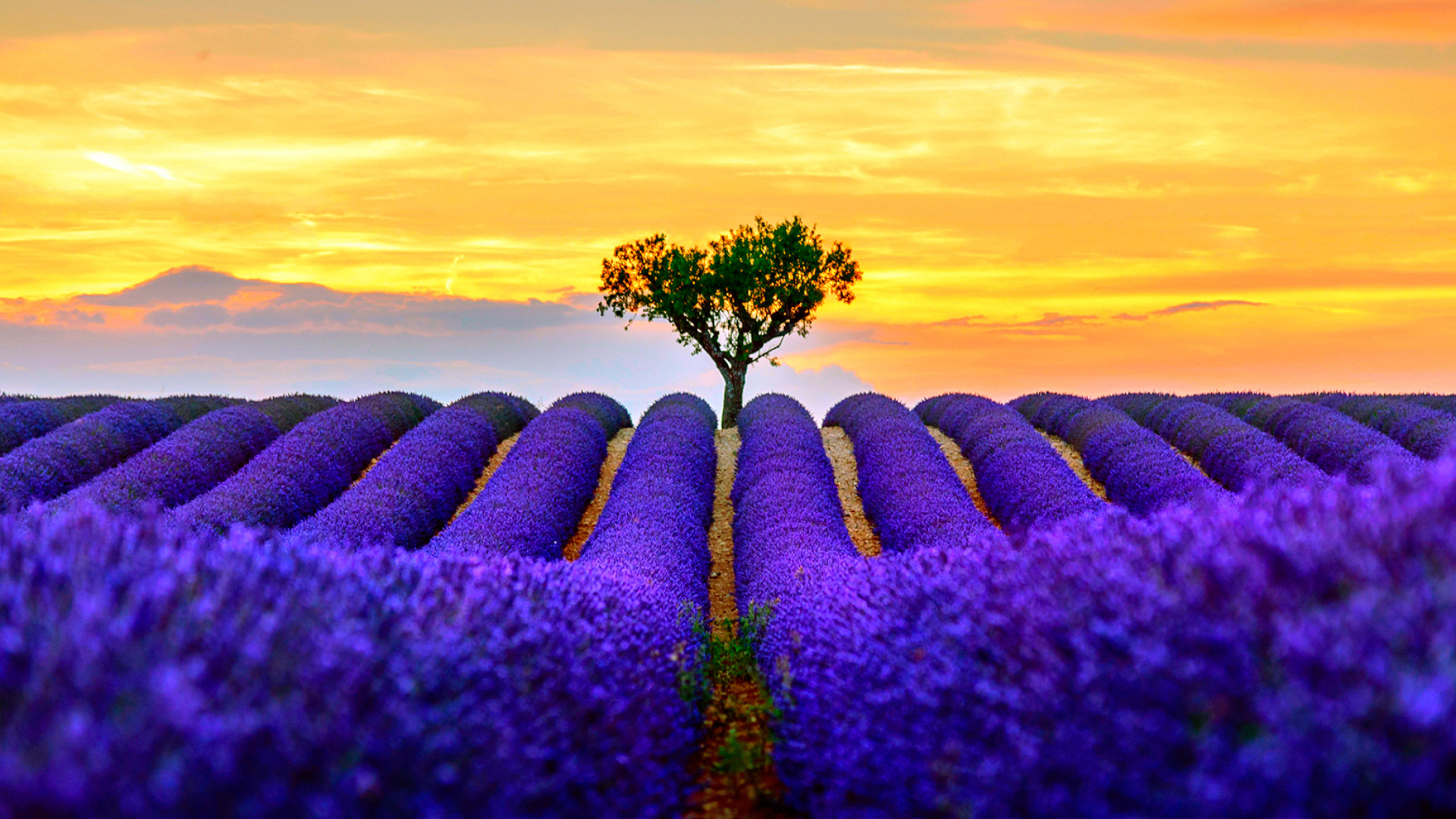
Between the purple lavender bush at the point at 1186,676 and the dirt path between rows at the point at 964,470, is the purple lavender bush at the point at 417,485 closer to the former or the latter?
the purple lavender bush at the point at 1186,676

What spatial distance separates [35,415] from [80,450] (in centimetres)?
364

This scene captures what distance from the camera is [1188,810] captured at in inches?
109

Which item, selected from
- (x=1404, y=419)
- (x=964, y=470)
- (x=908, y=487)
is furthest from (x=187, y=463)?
(x=1404, y=419)

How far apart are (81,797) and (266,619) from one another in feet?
2.85

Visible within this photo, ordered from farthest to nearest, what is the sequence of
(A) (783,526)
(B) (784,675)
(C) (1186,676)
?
1. (A) (783,526)
2. (B) (784,675)
3. (C) (1186,676)

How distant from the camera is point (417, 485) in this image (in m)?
13.3

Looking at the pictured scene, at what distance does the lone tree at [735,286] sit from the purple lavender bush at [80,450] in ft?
31.9

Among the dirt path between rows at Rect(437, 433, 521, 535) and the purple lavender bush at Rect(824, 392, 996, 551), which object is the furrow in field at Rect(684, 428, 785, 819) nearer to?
the purple lavender bush at Rect(824, 392, 996, 551)

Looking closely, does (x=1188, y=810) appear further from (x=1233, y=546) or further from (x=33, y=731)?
(x=33, y=731)

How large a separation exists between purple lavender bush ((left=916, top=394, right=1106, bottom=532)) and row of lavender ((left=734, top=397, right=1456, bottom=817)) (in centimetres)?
613

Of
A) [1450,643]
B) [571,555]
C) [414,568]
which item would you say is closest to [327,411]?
[571,555]

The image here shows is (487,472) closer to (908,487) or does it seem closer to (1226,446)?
(908,487)

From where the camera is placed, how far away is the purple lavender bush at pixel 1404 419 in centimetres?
1568

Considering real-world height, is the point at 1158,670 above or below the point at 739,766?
above
